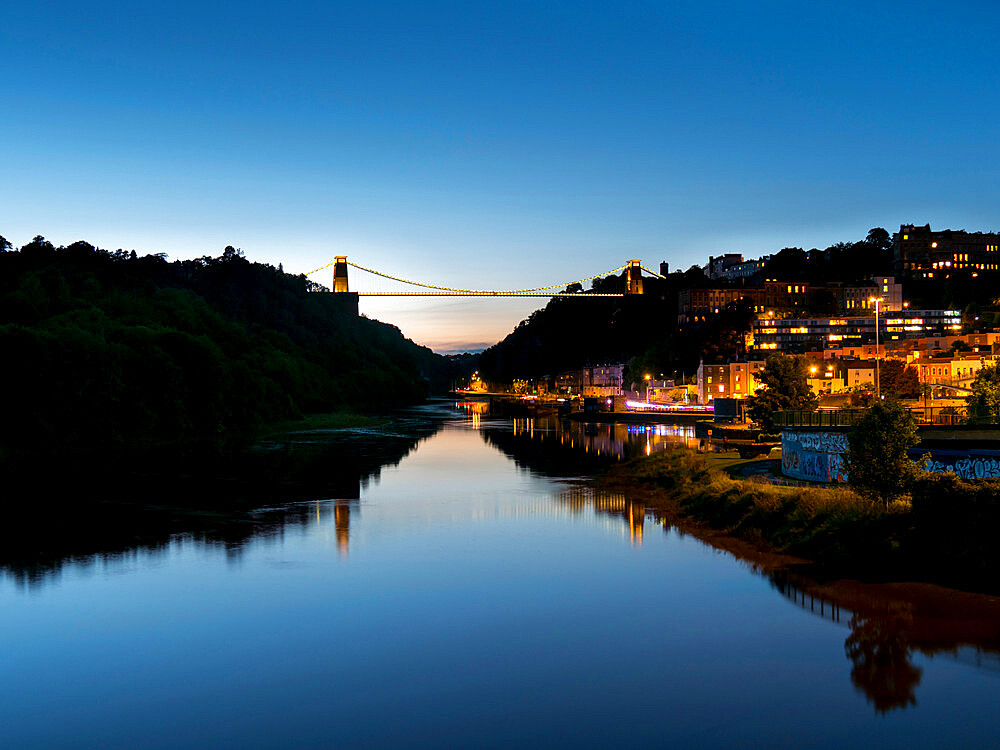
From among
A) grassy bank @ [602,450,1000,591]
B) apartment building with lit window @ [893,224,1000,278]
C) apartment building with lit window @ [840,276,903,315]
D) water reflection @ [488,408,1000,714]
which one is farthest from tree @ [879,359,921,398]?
apartment building with lit window @ [893,224,1000,278]

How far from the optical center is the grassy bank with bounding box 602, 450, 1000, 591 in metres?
17.0

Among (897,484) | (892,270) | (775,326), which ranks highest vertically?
(892,270)

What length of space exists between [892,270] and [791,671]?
625 ft

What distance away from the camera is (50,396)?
169ft

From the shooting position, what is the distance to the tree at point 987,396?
91.0ft

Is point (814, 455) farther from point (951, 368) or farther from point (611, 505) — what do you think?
point (951, 368)

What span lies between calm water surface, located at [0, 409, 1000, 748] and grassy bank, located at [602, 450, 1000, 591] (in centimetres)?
154

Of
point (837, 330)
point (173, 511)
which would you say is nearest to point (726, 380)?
point (837, 330)

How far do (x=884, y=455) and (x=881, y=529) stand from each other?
1.61m

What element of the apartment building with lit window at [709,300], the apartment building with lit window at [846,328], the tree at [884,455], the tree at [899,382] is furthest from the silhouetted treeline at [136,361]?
the apartment building with lit window at [709,300]

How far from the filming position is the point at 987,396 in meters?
33.9

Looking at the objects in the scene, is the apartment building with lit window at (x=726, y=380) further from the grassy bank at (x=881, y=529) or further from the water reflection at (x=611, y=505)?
the grassy bank at (x=881, y=529)

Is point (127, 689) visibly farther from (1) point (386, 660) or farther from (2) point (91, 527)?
(2) point (91, 527)

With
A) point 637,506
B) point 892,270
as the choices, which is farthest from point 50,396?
point 892,270
